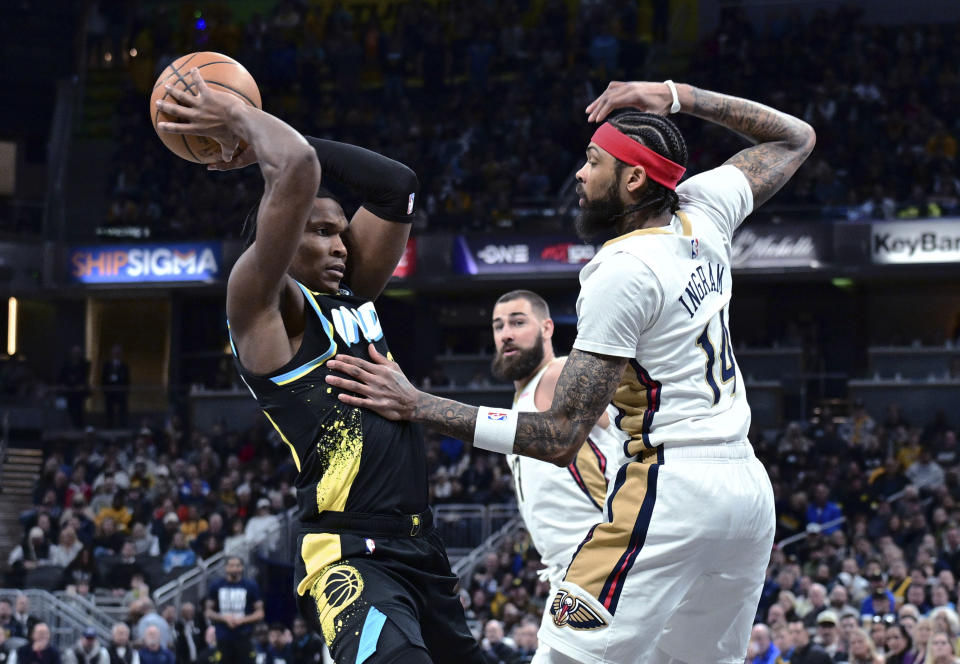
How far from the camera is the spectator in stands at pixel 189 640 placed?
15.5 m

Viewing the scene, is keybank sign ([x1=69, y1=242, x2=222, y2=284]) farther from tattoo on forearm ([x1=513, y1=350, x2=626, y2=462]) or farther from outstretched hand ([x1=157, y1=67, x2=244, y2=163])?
tattoo on forearm ([x1=513, y1=350, x2=626, y2=462])

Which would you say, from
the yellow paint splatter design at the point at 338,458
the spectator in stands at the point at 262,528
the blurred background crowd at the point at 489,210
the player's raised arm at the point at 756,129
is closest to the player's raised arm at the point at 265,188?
the yellow paint splatter design at the point at 338,458

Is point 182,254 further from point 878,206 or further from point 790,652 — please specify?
point 790,652

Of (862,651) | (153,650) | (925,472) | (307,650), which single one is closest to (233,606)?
(153,650)

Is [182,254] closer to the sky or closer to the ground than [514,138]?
closer to the ground

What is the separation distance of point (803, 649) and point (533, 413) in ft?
27.7

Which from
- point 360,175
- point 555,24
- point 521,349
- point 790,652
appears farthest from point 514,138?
point 360,175

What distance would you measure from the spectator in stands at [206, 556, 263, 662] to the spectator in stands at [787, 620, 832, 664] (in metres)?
6.45

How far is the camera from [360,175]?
5027mm

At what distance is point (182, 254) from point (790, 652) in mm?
16927

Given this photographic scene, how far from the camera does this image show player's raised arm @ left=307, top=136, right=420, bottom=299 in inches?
198

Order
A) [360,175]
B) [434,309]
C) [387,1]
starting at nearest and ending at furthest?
[360,175] → [434,309] → [387,1]

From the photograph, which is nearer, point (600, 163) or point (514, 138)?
point (600, 163)

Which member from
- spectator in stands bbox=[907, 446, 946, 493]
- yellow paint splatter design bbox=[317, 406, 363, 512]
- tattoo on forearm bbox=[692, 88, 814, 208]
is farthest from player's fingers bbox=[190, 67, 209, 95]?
spectator in stands bbox=[907, 446, 946, 493]
